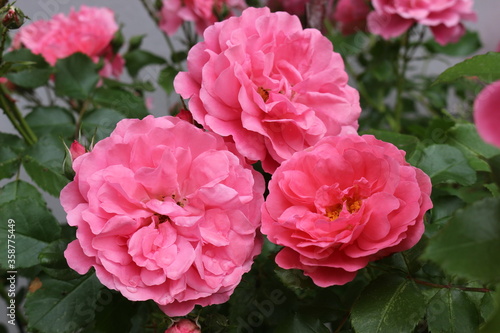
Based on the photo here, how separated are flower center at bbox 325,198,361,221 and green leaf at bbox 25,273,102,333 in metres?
0.22

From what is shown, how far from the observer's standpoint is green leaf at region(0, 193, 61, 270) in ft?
1.53

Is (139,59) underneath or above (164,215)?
underneath

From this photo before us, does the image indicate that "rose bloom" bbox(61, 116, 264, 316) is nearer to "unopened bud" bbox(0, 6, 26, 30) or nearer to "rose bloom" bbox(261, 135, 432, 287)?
"rose bloom" bbox(261, 135, 432, 287)

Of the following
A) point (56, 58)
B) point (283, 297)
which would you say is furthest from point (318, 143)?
point (56, 58)

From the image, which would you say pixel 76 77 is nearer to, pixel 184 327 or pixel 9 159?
pixel 9 159

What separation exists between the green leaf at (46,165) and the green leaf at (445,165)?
36 centimetres

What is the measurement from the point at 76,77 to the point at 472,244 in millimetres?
568

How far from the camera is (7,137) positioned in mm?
621

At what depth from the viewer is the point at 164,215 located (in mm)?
373

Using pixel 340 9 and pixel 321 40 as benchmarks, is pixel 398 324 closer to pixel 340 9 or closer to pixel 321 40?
pixel 321 40

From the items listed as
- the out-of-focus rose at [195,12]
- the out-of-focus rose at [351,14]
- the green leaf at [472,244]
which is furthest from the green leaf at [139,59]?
the green leaf at [472,244]

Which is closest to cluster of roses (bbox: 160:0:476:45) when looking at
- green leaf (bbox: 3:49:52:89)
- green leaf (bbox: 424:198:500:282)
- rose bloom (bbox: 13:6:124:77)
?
rose bloom (bbox: 13:6:124:77)

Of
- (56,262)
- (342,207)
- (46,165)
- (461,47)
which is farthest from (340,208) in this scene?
(461,47)

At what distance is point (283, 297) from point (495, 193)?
208 mm
